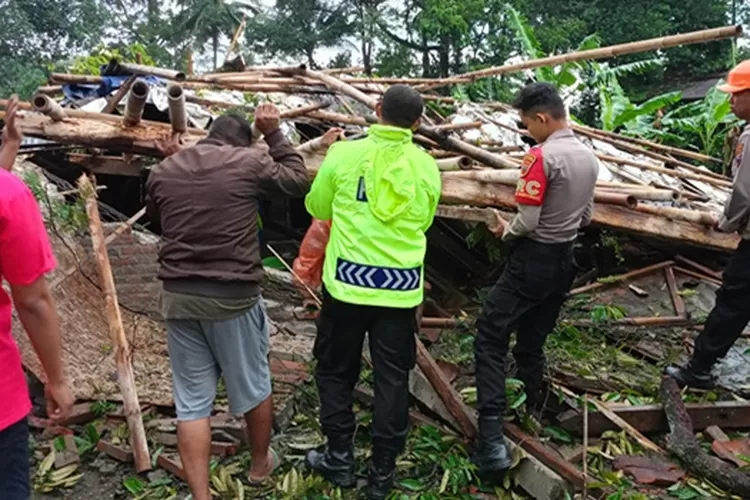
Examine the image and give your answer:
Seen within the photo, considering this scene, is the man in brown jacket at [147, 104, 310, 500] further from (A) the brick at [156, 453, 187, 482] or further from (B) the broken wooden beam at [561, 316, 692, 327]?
(B) the broken wooden beam at [561, 316, 692, 327]

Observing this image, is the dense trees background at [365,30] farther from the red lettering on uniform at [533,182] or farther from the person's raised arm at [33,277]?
the person's raised arm at [33,277]

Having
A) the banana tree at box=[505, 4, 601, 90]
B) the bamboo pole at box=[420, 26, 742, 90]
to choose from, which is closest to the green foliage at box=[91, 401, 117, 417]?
the bamboo pole at box=[420, 26, 742, 90]

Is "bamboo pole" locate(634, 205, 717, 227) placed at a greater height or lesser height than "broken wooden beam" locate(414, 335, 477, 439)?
greater

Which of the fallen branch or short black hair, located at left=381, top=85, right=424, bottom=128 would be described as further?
the fallen branch

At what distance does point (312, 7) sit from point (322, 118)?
29.2m

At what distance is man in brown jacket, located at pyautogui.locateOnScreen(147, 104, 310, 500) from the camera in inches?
119

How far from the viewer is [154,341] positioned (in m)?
5.31

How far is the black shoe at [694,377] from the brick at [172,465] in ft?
10.8

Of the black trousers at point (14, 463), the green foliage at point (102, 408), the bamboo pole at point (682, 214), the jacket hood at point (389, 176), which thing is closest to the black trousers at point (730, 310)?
the bamboo pole at point (682, 214)

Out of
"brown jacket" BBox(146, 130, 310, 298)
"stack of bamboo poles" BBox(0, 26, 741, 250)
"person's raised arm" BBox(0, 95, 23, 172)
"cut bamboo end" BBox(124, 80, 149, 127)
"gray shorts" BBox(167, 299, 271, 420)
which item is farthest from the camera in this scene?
"stack of bamboo poles" BBox(0, 26, 741, 250)

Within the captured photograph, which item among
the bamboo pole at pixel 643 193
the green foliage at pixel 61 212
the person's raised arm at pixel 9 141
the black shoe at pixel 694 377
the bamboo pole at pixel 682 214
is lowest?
the black shoe at pixel 694 377

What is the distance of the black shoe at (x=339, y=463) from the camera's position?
343 centimetres

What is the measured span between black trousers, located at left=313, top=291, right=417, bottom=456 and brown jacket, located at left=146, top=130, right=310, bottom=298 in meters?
0.52

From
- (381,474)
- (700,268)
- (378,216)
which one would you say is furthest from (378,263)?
(700,268)
